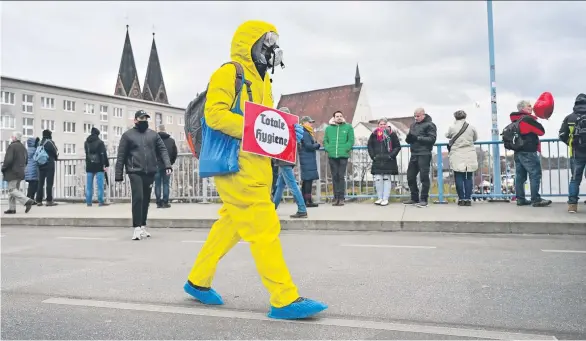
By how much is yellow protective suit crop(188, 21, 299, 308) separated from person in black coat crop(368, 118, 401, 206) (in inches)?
299

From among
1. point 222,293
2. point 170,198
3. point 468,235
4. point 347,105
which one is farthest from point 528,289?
point 347,105

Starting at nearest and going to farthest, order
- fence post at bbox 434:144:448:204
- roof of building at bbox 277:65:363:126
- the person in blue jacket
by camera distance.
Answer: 1. fence post at bbox 434:144:448:204
2. the person in blue jacket
3. roof of building at bbox 277:65:363:126

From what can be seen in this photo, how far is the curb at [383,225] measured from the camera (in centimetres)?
776

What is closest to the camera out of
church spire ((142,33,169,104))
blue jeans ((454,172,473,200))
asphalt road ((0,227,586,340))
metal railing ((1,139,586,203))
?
asphalt road ((0,227,586,340))

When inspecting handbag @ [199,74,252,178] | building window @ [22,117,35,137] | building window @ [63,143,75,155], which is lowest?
handbag @ [199,74,252,178]

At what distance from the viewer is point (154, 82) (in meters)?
95.2

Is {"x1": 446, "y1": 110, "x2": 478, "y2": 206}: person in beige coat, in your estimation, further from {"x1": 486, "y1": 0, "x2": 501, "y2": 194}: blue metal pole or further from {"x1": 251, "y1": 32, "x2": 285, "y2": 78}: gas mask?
{"x1": 251, "y1": 32, "x2": 285, "y2": 78}: gas mask

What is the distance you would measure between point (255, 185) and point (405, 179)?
844cm

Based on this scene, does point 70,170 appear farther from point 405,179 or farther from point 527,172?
point 527,172

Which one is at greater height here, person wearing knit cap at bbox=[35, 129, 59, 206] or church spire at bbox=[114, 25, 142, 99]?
church spire at bbox=[114, 25, 142, 99]

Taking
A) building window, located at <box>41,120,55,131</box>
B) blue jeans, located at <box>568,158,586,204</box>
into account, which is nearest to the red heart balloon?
blue jeans, located at <box>568,158,586,204</box>

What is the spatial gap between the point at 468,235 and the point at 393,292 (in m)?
3.91

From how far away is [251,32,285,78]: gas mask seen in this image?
3.68 meters

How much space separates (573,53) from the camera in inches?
184
